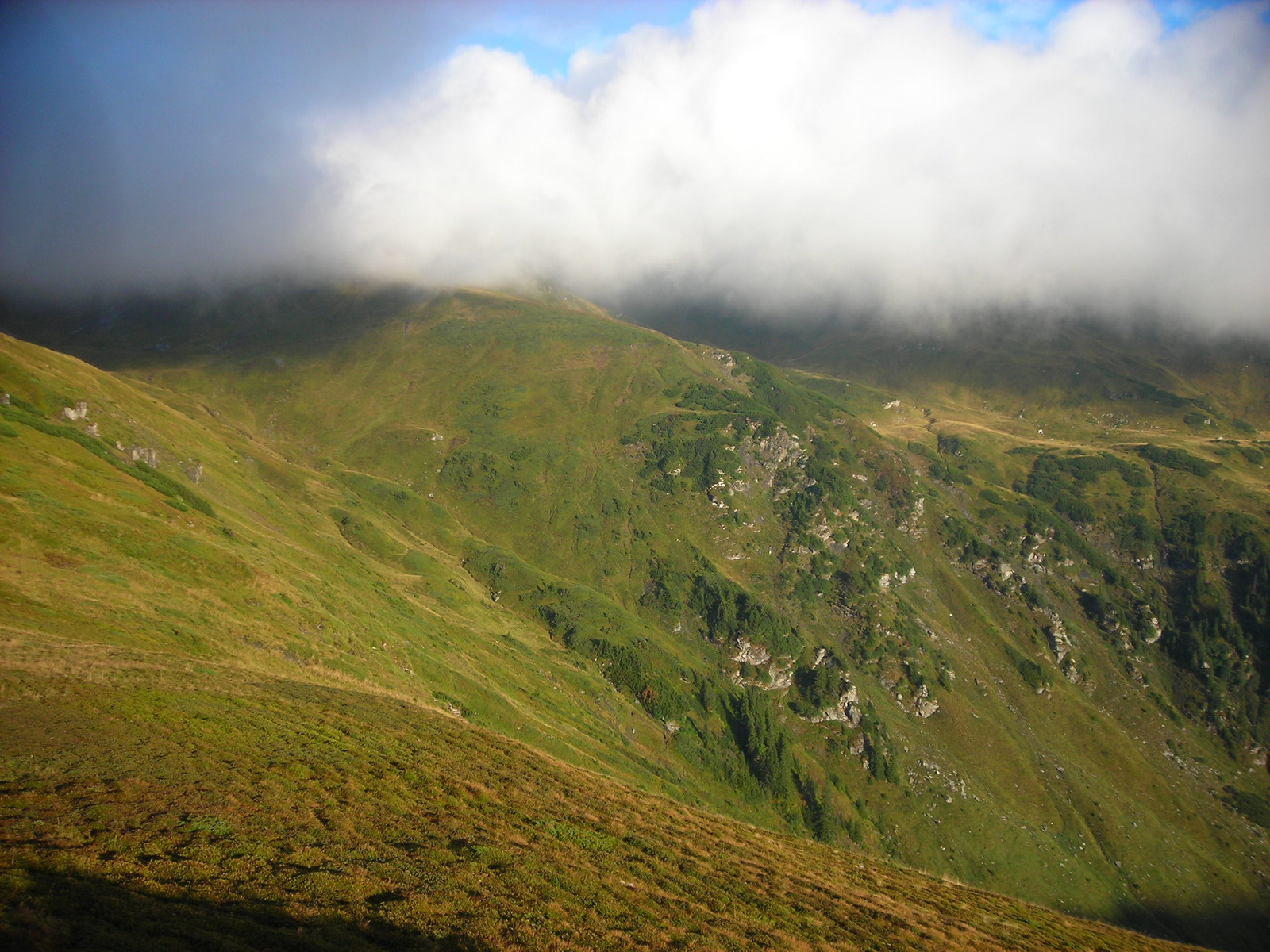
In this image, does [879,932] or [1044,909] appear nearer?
[879,932]

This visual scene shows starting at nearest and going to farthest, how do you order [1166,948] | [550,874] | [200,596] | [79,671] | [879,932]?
[550,874] → [879,932] → [79,671] → [1166,948] → [200,596]

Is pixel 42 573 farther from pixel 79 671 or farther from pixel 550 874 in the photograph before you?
pixel 550 874

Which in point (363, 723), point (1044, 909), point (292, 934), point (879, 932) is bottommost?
point (1044, 909)

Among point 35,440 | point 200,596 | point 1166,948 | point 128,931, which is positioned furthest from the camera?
point 35,440

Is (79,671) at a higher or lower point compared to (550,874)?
lower

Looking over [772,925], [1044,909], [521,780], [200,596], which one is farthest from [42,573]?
[1044,909]

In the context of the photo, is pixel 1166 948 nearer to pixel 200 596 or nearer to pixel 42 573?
pixel 200 596

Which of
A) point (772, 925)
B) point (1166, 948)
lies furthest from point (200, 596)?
point (1166, 948)

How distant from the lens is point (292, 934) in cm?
1680

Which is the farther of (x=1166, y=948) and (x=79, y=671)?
(x=1166, y=948)

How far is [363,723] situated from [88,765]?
62.4 feet

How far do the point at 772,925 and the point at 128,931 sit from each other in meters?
24.0

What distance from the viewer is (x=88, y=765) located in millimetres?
25828

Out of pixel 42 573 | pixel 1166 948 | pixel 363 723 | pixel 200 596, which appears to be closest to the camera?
pixel 363 723
